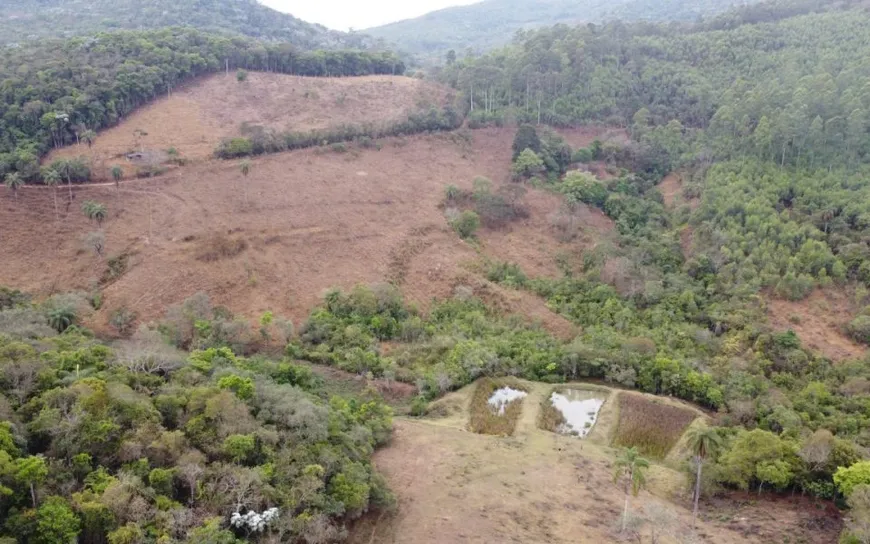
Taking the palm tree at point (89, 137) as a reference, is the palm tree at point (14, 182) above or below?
below

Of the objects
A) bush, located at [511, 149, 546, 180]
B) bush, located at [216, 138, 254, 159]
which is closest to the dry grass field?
bush, located at [216, 138, 254, 159]

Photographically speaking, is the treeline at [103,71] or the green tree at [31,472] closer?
the green tree at [31,472]

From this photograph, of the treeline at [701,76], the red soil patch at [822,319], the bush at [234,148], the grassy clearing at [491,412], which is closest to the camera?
the grassy clearing at [491,412]

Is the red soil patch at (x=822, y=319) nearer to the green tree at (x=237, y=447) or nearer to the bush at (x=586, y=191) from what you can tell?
the bush at (x=586, y=191)

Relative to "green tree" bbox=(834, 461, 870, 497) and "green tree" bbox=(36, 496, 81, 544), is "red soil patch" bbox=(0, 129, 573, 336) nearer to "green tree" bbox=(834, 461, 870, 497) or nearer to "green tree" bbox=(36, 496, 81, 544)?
"green tree" bbox=(834, 461, 870, 497)

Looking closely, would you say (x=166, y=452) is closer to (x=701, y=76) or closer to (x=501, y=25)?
(x=701, y=76)

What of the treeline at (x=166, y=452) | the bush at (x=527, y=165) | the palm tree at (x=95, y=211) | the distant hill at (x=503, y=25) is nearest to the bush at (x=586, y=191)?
the bush at (x=527, y=165)

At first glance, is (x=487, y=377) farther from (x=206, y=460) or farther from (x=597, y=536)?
(x=206, y=460)
